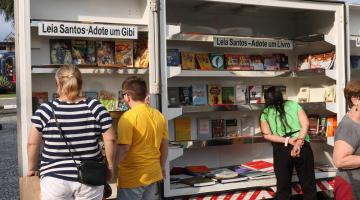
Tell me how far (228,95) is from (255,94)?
393 mm

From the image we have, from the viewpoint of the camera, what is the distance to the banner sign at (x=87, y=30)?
13.0ft

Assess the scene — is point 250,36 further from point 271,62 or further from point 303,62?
point 303,62

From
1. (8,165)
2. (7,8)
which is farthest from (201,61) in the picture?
(7,8)

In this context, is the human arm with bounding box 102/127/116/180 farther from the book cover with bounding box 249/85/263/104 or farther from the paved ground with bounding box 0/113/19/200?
the paved ground with bounding box 0/113/19/200

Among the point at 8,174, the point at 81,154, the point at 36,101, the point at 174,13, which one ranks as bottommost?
the point at 8,174

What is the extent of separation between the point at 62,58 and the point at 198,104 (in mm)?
1713

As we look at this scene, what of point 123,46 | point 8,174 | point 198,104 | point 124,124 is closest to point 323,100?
point 198,104

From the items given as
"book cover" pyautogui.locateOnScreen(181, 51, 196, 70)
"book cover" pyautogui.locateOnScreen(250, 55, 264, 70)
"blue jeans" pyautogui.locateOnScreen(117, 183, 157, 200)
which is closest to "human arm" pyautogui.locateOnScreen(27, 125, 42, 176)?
"blue jeans" pyautogui.locateOnScreen(117, 183, 157, 200)

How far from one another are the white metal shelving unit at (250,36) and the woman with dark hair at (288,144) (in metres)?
0.25

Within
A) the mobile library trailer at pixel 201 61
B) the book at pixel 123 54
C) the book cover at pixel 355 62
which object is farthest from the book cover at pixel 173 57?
the book cover at pixel 355 62

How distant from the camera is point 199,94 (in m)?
5.43

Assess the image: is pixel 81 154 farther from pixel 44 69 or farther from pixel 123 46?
pixel 123 46

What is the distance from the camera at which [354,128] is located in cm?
294

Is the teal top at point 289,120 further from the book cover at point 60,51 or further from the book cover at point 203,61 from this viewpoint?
the book cover at point 60,51
